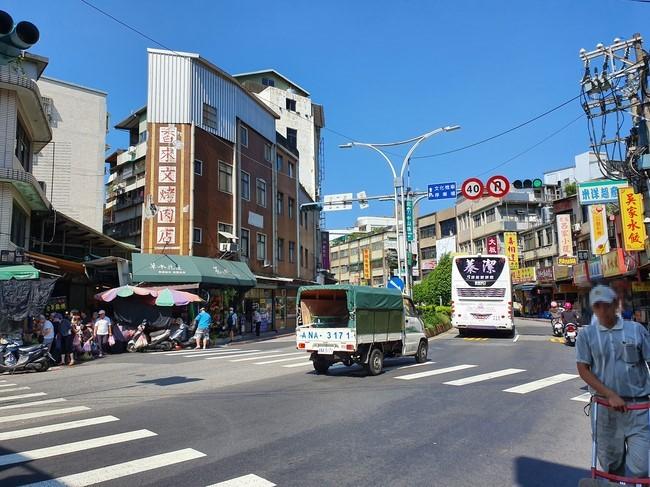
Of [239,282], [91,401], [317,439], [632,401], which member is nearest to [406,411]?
[317,439]

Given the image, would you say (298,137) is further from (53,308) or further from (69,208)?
(53,308)

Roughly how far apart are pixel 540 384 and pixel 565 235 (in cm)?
3815

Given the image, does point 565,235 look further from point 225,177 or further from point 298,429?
point 298,429

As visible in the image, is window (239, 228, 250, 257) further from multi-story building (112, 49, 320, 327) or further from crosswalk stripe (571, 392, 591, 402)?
crosswalk stripe (571, 392, 591, 402)

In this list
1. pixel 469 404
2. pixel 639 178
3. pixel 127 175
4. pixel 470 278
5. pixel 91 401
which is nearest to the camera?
pixel 469 404

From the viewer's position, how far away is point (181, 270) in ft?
84.3

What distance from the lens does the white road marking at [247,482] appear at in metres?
5.11

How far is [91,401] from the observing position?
9891mm

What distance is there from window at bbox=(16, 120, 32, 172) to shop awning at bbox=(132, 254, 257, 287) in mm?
6250

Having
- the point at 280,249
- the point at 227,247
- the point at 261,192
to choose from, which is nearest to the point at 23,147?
the point at 227,247

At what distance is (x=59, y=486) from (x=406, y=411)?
5.22 meters

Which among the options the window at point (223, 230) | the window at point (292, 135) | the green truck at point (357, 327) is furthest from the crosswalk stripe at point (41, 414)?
the window at point (292, 135)

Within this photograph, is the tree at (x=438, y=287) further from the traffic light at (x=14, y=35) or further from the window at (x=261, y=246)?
the traffic light at (x=14, y=35)

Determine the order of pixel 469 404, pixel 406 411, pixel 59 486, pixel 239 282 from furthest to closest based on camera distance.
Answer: pixel 239 282, pixel 469 404, pixel 406 411, pixel 59 486
